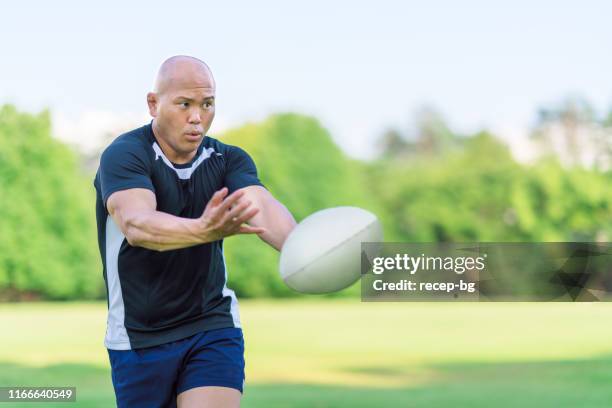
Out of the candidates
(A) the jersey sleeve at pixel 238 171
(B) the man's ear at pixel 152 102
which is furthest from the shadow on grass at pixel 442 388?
(B) the man's ear at pixel 152 102

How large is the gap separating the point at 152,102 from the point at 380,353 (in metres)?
20.9

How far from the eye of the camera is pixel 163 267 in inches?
176

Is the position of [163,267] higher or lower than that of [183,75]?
lower

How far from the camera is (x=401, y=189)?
31.8 m

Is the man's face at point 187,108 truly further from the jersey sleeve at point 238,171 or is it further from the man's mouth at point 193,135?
the jersey sleeve at point 238,171

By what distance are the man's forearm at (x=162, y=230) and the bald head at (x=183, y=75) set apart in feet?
2.19

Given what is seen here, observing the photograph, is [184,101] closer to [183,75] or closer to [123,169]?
[183,75]

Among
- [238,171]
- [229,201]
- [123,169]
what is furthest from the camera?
[238,171]

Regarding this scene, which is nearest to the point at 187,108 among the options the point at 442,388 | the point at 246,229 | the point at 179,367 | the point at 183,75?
the point at 183,75

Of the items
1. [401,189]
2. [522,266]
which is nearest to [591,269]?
[522,266]

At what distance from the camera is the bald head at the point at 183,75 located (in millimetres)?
4324

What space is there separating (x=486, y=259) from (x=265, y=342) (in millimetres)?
7706

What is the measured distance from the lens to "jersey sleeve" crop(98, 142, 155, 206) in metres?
4.24

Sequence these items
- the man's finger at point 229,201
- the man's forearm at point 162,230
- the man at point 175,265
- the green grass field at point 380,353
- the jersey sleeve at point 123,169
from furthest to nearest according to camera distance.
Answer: the green grass field at point 380,353
the man at point 175,265
the jersey sleeve at point 123,169
the man's forearm at point 162,230
the man's finger at point 229,201
